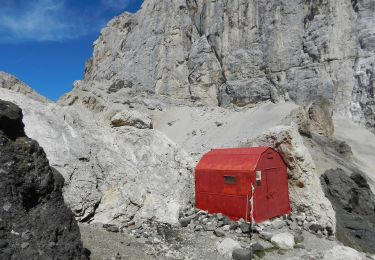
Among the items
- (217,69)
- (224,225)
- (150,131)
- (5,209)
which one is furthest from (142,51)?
(5,209)

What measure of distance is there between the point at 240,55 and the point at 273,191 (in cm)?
5643

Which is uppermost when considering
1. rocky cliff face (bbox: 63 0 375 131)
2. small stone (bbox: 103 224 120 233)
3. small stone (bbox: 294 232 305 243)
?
rocky cliff face (bbox: 63 0 375 131)

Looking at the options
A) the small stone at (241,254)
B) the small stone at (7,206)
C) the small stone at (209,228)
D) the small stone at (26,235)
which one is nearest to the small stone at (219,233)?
the small stone at (209,228)

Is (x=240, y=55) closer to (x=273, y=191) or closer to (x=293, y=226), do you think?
(x=273, y=191)

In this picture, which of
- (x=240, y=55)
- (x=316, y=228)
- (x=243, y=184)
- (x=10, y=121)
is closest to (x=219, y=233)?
(x=243, y=184)

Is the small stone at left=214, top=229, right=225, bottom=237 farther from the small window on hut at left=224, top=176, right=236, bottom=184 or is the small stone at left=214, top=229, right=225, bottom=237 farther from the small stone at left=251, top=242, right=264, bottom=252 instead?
the small window on hut at left=224, top=176, right=236, bottom=184

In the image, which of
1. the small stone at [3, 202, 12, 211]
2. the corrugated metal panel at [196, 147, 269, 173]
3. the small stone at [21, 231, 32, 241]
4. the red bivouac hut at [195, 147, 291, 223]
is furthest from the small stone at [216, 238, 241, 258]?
the small stone at [3, 202, 12, 211]

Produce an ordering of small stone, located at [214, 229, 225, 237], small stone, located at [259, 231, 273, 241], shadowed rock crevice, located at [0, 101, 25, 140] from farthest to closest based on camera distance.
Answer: small stone, located at [214, 229, 225, 237] → small stone, located at [259, 231, 273, 241] → shadowed rock crevice, located at [0, 101, 25, 140]

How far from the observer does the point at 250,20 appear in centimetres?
6731

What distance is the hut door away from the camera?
13.0 meters

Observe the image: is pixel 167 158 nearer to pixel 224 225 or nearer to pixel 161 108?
pixel 224 225

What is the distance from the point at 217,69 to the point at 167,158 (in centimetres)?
5596

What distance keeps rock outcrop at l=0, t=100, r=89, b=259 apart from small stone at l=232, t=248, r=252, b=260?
4866 mm

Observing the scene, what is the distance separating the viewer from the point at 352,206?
22.3 meters
